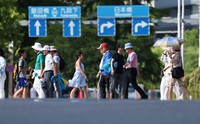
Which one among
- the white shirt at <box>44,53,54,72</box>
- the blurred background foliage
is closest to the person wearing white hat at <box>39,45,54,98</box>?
the white shirt at <box>44,53,54,72</box>

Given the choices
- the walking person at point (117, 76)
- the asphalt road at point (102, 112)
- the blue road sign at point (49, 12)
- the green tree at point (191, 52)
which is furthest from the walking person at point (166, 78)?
the green tree at point (191, 52)

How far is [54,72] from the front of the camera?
2191 centimetres

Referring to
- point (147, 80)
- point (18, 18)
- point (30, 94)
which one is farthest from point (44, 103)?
point (147, 80)

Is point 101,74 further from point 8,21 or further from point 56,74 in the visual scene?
point 8,21

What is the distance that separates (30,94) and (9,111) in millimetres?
13959

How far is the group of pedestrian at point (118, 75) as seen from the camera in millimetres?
21656

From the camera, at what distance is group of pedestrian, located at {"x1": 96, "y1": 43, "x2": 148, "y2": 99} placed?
71.1 ft

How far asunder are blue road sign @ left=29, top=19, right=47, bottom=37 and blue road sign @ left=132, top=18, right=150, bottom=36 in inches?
188

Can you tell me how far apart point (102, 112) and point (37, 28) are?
36773mm

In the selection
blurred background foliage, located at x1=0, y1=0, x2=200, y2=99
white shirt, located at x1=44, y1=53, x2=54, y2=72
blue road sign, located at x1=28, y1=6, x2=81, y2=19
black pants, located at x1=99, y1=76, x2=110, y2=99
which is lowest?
black pants, located at x1=99, y1=76, x2=110, y2=99

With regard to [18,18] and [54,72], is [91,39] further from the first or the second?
[54,72]

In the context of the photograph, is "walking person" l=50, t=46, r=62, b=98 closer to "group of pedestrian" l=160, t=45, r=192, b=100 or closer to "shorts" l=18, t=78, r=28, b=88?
"shorts" l=18, t=78, r=28, b=88

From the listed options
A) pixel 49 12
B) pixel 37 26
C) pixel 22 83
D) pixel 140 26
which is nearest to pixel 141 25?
pixel 140 26

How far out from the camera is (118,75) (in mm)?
21797
